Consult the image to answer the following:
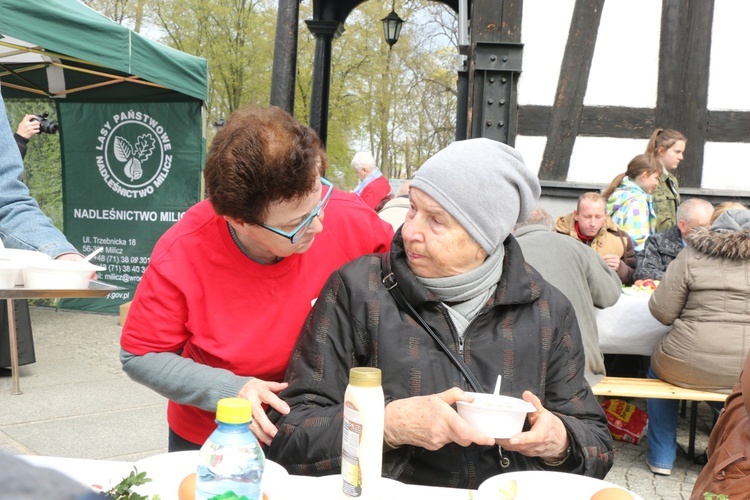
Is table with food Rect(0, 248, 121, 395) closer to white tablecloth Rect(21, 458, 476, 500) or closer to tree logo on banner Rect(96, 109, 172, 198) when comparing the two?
white tablecloth Rect(21, 458, 476, 500)

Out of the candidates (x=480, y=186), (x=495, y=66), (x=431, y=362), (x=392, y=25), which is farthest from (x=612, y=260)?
(x=392, y=25)

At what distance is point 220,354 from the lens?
7.12 ft

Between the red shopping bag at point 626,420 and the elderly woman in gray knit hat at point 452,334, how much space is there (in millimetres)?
3712

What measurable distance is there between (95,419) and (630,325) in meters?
3.85

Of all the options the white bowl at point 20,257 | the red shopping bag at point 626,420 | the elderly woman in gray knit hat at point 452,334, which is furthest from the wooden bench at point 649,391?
the white bowl at point 20,257

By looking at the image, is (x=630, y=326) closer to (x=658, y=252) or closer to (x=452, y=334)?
(x=658, y=252)

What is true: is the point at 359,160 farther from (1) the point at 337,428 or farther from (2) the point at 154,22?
(2) the point at 154,22

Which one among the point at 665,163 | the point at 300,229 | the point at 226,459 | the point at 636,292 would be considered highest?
the point at 665,163

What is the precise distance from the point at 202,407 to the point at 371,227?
2.54ft

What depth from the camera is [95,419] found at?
5.27m

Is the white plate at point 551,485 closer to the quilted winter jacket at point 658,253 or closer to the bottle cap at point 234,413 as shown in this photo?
the bottle cap at point 234,413

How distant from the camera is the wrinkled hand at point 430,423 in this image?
5.42 feet

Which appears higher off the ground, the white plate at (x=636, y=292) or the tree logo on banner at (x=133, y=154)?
the tree logo on banner at (x=133, y=154)

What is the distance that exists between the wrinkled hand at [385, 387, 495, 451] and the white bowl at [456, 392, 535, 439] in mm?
18
